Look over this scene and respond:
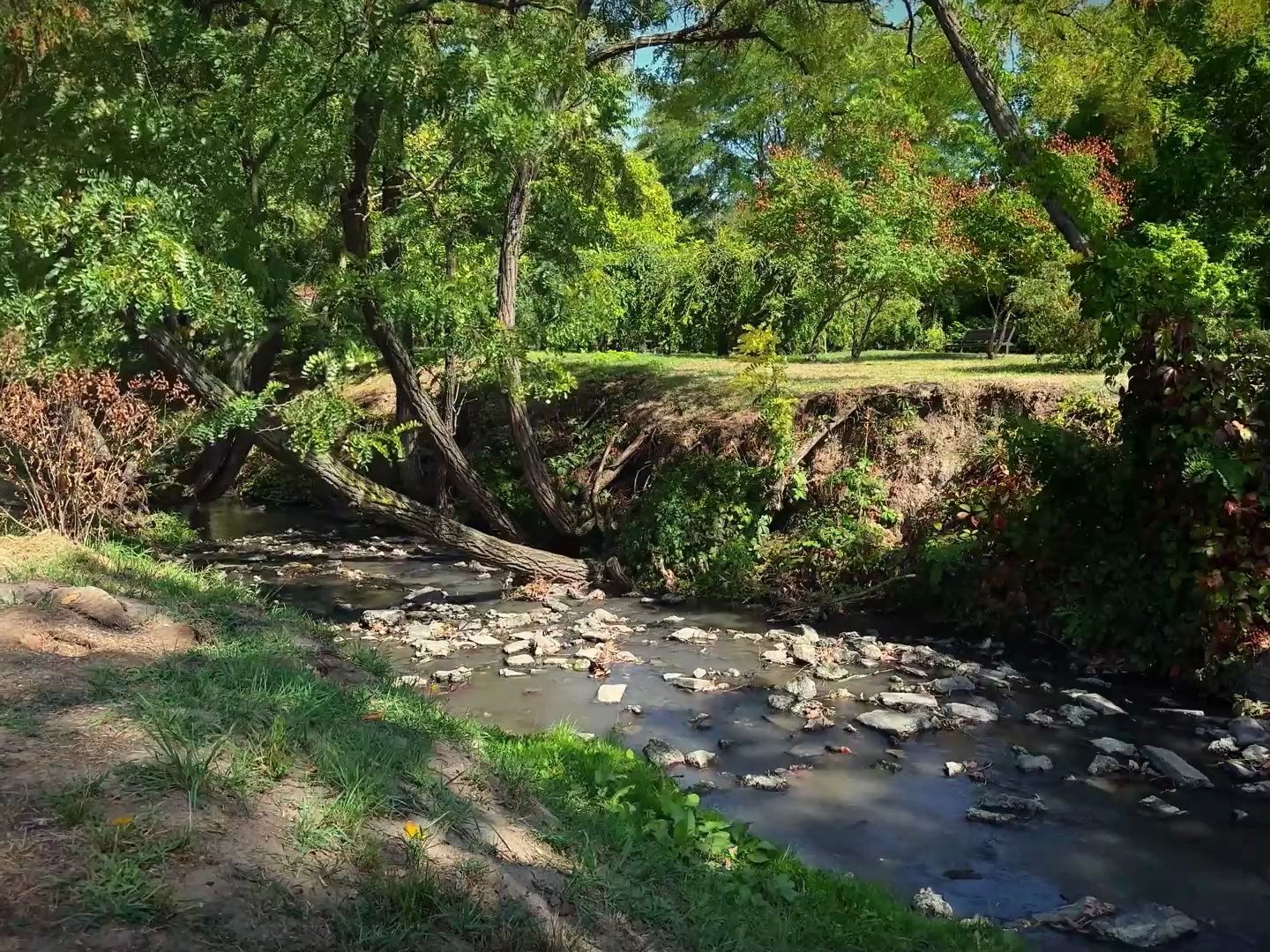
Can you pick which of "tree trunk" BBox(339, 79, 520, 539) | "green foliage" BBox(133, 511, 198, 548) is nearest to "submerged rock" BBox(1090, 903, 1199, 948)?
"tree trunk" BBox(339, 79, 520, 539)

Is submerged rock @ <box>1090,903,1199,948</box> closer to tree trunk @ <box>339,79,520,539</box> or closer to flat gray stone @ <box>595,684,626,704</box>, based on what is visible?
flat gray stone @ <box>595,684,626,704</box>

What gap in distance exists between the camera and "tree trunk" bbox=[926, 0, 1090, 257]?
1030 cm

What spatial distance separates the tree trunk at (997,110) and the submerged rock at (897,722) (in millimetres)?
5785

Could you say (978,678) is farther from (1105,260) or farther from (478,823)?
(478,823)

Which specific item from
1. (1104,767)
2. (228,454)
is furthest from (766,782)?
(228,454)

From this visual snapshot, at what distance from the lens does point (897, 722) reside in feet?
23.0

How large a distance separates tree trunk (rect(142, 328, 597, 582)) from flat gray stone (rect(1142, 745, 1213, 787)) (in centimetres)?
674

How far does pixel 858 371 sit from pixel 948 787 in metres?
8.59

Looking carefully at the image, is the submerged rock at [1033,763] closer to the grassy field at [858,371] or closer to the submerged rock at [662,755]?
the submerged rock at [662,755]

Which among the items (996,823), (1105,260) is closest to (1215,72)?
(1105,260)

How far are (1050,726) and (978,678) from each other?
105cm

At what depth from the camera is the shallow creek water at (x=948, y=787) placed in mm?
4820

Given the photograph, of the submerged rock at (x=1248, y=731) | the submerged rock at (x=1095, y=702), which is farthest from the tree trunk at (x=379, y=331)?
the submerged rock at (x=1248, y=731)

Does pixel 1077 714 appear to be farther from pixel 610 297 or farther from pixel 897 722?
pixel 610 297
